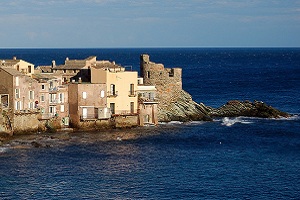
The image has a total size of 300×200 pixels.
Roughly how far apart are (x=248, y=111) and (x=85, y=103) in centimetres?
2647

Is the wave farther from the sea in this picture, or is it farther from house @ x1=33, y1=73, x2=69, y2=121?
house @ x1=33, y1=73, x2=69, y2=121

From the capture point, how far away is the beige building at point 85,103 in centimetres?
9119

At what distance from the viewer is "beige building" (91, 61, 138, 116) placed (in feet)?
308

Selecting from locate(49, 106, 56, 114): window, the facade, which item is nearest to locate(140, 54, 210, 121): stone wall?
the facade

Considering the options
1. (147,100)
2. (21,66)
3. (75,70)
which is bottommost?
(147,100)

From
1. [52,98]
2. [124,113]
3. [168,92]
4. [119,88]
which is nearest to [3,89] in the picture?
[52,98]

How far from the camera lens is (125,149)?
7931 centimetres

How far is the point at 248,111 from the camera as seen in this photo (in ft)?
348

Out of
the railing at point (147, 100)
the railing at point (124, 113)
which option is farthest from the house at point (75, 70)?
the railing at point (147, 100)

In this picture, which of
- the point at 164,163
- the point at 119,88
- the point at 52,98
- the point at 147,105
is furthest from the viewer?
the point at 147,105

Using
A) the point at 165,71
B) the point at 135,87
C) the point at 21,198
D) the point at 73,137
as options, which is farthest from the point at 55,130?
the point at 21,198

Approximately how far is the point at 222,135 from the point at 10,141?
25.3 m

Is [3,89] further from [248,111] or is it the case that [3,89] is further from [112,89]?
[248,111]

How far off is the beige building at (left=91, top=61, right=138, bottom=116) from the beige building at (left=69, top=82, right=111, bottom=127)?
1711 millimetres
